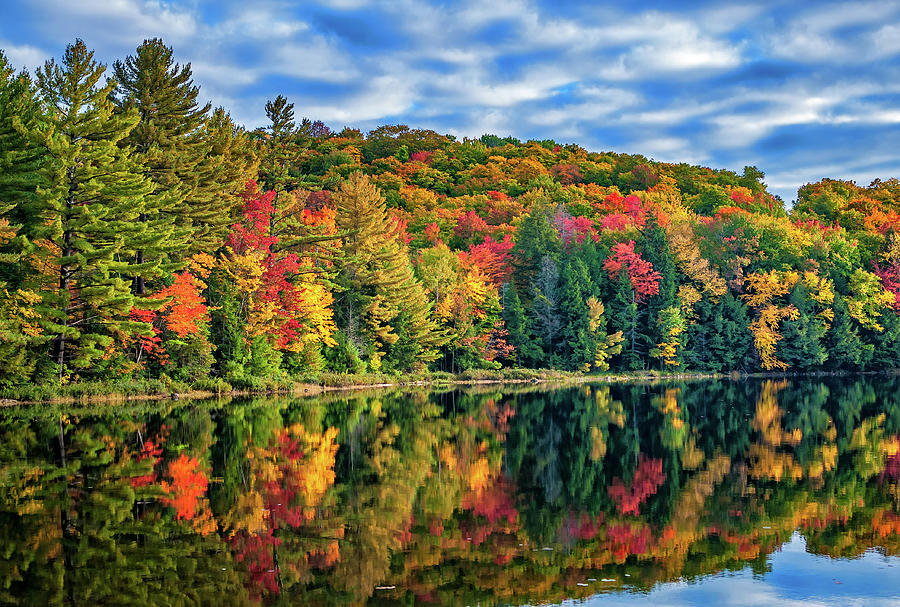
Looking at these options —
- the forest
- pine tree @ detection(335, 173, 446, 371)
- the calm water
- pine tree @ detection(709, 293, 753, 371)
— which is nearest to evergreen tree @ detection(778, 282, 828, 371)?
the forest

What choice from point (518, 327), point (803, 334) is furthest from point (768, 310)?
point (518, 327)

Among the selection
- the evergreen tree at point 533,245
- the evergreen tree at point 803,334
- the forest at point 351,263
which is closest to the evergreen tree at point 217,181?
the forest at point 351,263

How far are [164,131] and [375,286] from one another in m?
19.1

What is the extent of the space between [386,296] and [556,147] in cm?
7962

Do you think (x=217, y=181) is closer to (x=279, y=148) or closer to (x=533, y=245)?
(x=279, y=148)

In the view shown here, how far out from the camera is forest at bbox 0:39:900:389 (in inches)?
1526

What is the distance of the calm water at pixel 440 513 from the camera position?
11.7 m

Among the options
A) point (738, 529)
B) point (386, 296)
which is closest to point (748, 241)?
point (386, 296)

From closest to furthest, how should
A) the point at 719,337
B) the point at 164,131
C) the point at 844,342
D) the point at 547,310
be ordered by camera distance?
1. the point at 164,131
2. the point at 547,310
3. the point at 719,337
4. the point at 844,342

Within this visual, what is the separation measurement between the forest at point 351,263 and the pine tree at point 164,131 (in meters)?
0.13

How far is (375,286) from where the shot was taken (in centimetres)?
6141

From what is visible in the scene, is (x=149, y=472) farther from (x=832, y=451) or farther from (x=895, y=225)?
(x=895, y=225)

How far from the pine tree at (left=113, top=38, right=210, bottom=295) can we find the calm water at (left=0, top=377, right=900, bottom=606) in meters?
17.1

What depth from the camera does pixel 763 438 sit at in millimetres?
28281
